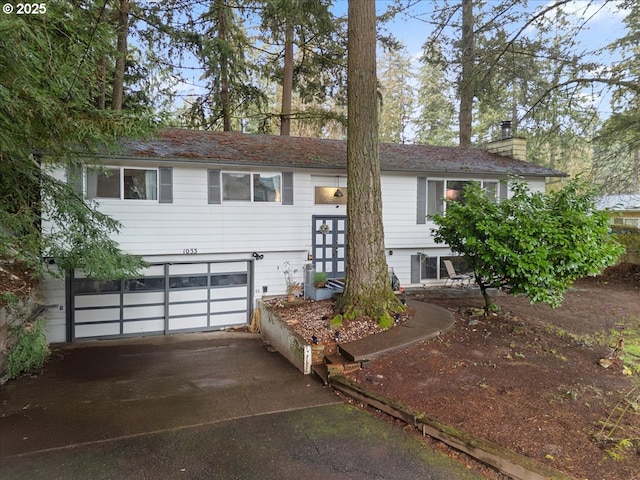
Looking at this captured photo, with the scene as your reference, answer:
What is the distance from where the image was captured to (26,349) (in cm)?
676

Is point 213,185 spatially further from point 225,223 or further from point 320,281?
point 320,281

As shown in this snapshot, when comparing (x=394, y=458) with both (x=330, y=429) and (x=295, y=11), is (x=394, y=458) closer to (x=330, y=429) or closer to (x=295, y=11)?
(x=330, y=429)

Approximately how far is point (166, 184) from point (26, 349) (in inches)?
178

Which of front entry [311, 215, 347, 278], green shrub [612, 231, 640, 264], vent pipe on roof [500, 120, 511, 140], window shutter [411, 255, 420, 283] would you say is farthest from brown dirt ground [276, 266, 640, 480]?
vent pipe on roof [500, 120, 511, 140]

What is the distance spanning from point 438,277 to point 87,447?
10108 mm

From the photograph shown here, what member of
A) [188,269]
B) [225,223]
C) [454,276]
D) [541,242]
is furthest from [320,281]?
[541,242]

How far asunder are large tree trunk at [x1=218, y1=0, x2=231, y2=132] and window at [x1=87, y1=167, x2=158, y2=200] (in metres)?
6.21

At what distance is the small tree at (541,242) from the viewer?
223 inches

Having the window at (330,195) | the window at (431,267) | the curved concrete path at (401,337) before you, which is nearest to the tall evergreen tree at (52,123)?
the curved concrete path at (401,337)

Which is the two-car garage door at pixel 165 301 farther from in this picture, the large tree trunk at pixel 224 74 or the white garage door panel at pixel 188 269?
the large tree trunk at pixel 224 74

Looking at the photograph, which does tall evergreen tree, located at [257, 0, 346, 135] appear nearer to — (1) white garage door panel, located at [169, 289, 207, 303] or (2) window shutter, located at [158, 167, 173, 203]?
(2) window shutter, located at [158, 167, 173, 203]

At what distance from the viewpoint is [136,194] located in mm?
8984

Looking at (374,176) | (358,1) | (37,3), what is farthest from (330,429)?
(358,1)

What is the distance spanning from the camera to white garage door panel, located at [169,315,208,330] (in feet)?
33.8
